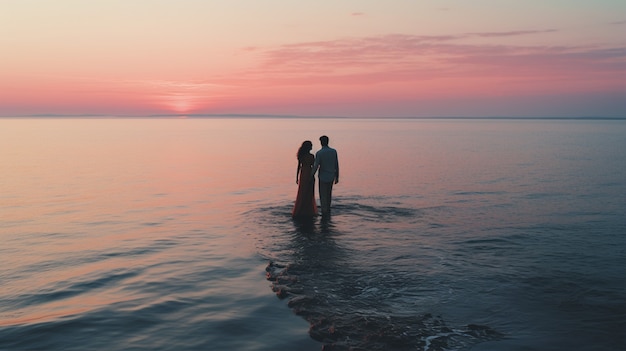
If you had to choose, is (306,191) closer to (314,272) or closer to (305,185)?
(305,185)

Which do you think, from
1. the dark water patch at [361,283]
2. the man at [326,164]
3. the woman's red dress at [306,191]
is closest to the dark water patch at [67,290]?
the dark water patch at [361,283]

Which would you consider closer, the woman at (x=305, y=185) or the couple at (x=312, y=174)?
the couple at (x=312, y=174)

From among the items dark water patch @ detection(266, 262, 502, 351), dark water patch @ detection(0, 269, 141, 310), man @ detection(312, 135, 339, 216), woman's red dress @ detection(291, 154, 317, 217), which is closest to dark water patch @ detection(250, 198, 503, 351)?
dark water patch @ detection(266, 262, 502, 351)

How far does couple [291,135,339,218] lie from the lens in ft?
53.3

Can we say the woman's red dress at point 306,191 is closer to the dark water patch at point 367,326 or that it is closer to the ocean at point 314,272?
the ocean at point 314,272

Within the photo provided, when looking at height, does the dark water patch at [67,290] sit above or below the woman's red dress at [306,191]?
below

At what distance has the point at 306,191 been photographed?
16656 mm

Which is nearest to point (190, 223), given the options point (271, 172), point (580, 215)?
point (580, 215)

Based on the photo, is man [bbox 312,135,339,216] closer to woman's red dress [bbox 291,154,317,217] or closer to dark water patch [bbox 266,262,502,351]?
woman's red dress [bbox 291,154,317,217]

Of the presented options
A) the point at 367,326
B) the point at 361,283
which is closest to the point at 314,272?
the point at 361,283

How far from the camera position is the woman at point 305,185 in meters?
16.6

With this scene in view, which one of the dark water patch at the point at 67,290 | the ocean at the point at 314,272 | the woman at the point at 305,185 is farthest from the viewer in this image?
the woman at the point at 305,185

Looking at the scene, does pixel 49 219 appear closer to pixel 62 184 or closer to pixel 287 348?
pixel 62 184

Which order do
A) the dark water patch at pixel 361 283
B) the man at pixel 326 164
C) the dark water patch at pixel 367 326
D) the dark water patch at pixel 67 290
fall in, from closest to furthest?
the dark water patch at pixel 367 326 → the dark water patch at pixel 361 283 → the dark water patch at pixel 67 290 → the man at pixel 326 164
